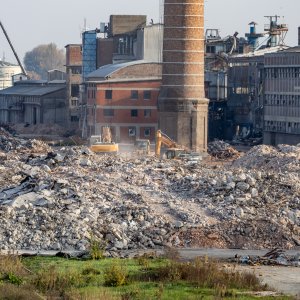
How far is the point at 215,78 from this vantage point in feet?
263

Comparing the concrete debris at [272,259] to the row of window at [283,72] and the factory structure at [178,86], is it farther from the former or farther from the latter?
the row of window at [283,72]

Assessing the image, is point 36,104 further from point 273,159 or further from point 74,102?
point 273,159

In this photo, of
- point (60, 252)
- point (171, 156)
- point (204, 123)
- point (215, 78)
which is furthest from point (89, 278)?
point (215, 78)

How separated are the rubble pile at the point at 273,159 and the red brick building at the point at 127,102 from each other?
2423cm

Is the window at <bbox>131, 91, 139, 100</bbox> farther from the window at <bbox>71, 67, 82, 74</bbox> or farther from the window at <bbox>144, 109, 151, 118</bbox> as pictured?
the window at <bbox>71, 67, 82, 74</bbox>

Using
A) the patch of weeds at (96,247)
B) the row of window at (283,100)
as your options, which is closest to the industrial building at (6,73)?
the row of window at (283,100)

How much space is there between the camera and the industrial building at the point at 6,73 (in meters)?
136

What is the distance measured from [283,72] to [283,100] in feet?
4.82

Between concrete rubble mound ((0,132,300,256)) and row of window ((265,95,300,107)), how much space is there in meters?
31.9

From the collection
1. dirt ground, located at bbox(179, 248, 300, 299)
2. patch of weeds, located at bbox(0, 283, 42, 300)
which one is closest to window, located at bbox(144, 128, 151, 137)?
dirt ground, located at bbox(179, 248, 300, 299)

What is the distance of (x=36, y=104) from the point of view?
9256 cm

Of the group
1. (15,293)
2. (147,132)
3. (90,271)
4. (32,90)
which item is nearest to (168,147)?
(147,132)

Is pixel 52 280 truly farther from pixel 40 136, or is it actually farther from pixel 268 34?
pixel 268 34

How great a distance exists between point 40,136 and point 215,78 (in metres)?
10.9
